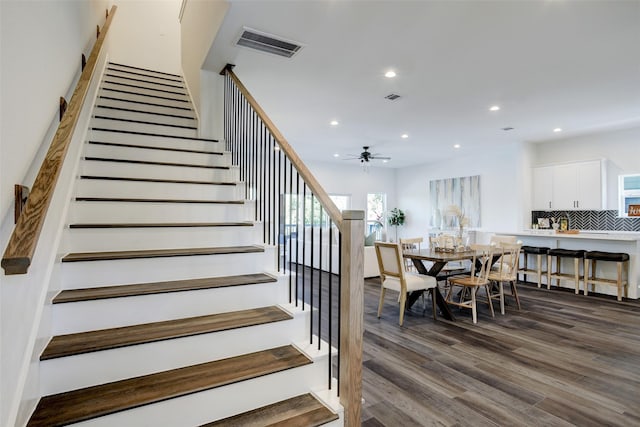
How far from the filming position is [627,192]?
6371mm

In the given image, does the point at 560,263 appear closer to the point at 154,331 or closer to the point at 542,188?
the point at 542,188

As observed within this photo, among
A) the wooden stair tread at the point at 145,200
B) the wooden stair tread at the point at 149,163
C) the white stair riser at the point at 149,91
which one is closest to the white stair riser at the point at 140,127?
the wooden stair tread at the point at 149,163

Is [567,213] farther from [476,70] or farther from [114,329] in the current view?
[114,329]

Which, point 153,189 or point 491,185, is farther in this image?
point 491,185

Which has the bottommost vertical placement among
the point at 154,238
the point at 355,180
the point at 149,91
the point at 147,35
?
the point at 154,238

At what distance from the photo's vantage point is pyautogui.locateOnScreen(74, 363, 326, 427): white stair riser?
5.05 feet

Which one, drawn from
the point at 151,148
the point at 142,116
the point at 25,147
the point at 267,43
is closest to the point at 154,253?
the point at 25,147

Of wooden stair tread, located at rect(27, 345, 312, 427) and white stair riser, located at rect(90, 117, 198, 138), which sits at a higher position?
white stair riser, located at rect(90, 117, 198, 138)

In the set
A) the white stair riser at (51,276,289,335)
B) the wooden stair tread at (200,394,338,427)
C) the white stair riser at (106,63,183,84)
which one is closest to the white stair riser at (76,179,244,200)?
the white stair riser at (51,276,289,335)

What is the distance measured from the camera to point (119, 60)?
6.50 metres

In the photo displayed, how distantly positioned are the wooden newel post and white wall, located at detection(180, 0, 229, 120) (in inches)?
87.0

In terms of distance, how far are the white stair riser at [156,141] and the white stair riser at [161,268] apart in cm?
172

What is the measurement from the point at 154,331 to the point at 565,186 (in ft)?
26.2

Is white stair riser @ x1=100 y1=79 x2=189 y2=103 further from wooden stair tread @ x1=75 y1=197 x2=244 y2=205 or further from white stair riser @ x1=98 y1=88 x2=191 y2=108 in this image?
wooden stair tread @ x1=75 y1=197 x2=244 y2=205
